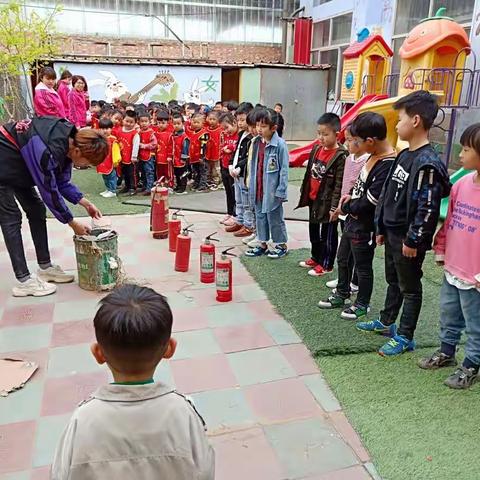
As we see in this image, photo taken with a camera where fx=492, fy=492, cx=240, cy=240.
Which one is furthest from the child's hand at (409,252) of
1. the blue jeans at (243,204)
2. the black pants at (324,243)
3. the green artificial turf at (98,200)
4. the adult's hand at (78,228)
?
the green artificial turf at (98,200)

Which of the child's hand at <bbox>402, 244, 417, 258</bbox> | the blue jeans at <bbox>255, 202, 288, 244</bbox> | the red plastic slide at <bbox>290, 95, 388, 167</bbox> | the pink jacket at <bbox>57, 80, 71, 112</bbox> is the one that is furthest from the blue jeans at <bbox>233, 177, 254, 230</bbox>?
the pink jacket at <bbox>57, 80, 71, 112</bbox>

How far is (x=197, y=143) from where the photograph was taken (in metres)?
7.39

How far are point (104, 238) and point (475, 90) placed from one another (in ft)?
21.9

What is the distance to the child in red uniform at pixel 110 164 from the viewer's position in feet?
23.1

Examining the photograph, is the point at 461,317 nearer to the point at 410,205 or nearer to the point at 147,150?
the point at 410,205

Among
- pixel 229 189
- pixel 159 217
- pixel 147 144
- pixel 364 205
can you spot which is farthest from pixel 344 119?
pixel 364 205

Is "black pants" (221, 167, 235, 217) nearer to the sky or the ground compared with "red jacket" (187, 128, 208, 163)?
nearer to the ground

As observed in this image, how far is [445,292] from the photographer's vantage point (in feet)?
8.98

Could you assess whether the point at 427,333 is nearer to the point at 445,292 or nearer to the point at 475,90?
the point at 445,292

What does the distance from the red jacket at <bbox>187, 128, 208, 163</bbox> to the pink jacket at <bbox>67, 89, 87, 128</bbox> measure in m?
3.45

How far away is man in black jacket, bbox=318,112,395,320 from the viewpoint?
121 inches

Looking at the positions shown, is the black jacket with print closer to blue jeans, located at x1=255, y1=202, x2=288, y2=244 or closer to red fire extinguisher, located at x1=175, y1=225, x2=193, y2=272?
blue jeans, located at x1=255, y1=202, x2=288, y2=244

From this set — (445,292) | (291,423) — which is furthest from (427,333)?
(291,423)

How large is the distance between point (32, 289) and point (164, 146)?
4.02 metres
